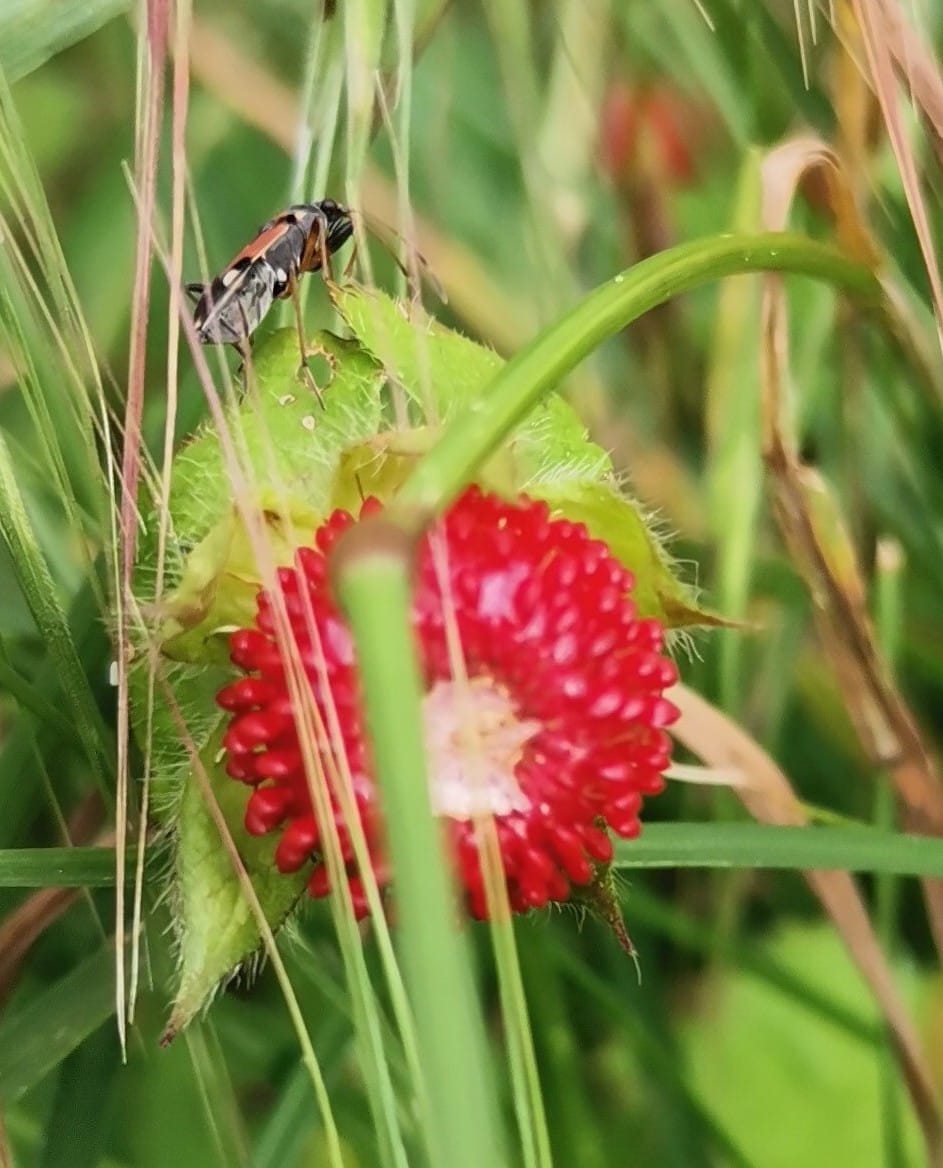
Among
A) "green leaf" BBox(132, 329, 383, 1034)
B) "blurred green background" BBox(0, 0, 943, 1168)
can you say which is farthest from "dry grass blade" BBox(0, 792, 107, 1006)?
"green leaf" BBox(132, 329, 383, 1034)

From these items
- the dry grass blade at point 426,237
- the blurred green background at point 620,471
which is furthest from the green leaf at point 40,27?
the dry grass blade at point 426,237

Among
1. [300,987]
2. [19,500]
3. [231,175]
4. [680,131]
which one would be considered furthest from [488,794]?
[680,131]

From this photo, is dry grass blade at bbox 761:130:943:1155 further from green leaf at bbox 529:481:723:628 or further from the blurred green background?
green leaf at bbox 529:481:723:628

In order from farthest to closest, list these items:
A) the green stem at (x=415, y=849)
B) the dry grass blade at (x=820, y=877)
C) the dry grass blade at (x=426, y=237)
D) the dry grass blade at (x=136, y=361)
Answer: the dry grass blade at (x=426, y=237) < the dry grass blade at (x=820, y=877) < the dry grass blade at (x=136, y=361) < the green stem at (x=415, y=849)

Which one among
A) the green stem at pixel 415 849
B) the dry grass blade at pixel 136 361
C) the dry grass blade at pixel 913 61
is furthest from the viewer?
the dry grass blade at pixel 913 61

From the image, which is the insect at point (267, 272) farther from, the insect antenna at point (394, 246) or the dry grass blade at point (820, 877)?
the dry grass blade at point (820, 877)
